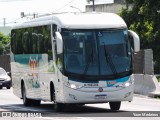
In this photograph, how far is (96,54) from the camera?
2253 cm

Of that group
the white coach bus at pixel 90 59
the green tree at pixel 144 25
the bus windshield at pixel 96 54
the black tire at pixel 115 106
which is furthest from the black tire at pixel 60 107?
the green tree at pixel 144 25

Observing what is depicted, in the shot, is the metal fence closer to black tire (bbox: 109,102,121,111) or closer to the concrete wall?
the concrete wall

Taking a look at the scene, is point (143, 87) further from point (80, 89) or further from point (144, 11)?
point (144, 11)

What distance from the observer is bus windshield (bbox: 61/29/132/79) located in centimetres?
2236

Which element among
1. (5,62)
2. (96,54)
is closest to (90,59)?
(96,54)

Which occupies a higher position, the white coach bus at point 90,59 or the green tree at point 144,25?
the white coach bus at point 90,59

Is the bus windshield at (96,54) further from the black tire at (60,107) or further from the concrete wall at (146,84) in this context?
the concrete wall at (146,84)

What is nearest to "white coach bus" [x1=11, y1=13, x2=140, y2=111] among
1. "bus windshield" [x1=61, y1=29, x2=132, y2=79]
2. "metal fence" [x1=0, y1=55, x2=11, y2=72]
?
"bus windshield" [x1=61, y1=29, x2=132, y2=79]

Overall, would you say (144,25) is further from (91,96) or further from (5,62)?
(91,96)

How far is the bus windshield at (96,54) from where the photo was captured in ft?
73.4

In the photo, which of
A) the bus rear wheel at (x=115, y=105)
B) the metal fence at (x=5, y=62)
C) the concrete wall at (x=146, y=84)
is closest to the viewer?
the bus rear wheel at (x=115, y=105)

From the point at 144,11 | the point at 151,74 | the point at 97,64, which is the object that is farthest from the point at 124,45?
the point at 144,11

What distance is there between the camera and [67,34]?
2266cm

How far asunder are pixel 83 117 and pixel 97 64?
9.03ft
